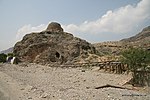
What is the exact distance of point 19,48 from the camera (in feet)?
201

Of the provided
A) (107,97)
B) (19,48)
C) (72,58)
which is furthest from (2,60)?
(107,97)

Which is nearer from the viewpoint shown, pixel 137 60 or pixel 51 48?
pixel 137 60

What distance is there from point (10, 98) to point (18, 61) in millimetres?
39574

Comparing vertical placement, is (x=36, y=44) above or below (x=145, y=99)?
→ above

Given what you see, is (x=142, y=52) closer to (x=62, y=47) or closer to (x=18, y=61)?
(x=62, y=47)

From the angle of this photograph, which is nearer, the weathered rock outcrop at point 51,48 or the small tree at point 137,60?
the small tree at point 137,60

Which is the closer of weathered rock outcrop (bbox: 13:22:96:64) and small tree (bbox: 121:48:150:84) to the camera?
small tree (bbox: 121:48:150:84)

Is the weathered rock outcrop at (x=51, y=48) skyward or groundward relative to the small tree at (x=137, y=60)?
skyward

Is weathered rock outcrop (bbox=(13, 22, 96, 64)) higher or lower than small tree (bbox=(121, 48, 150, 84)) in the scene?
higher

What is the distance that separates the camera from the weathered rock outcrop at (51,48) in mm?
53656

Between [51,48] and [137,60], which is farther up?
[51,48]

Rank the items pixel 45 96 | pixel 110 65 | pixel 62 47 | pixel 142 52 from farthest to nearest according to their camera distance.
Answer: pixel 62 47
pixel 110 65
pixel 142 52
pixel 45 96

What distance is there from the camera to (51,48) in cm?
5569

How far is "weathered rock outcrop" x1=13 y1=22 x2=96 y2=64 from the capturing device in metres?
53.7
